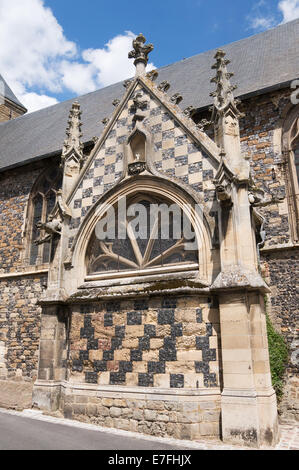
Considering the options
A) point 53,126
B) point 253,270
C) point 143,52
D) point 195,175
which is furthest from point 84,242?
point 53,126

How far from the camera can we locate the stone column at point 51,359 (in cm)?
716

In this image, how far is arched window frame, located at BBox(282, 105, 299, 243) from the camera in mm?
9000

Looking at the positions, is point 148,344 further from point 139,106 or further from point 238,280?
point 139,106

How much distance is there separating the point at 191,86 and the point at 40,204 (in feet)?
22.5

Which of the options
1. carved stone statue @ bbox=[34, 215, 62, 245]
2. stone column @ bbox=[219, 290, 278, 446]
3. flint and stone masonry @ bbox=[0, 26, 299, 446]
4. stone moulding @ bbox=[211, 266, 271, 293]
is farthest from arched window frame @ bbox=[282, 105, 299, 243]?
carved stone statue @ bbox=[34, 215, 62, 245]

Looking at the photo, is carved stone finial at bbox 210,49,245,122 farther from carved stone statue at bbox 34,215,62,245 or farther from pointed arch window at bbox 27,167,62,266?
pointed arch window at bbox 27,167,62,266

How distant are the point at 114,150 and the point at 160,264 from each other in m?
2.75

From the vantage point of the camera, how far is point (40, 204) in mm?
13648

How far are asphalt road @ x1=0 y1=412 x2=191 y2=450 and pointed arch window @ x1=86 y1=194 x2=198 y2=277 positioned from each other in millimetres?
2803

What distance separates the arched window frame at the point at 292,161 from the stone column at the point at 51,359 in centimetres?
564

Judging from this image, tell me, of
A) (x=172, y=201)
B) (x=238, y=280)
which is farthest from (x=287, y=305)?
(x=172, y=201)

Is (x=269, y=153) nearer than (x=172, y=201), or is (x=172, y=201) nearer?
(x=172, y=201)

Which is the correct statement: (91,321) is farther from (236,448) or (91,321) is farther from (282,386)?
(282,386)

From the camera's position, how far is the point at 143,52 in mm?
8703
